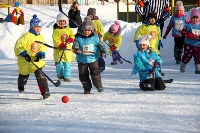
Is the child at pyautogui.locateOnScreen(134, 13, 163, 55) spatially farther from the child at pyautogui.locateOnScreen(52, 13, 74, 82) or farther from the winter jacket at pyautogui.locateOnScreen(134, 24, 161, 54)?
the child at pyautogui.locateOnScreen(52, 13, 74, 82)

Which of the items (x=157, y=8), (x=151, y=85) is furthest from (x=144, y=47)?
(x=157, y=8)

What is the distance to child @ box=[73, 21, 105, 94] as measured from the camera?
9.11 meters

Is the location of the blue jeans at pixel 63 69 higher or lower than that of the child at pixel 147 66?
lower

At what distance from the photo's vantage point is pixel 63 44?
1131 centimetres

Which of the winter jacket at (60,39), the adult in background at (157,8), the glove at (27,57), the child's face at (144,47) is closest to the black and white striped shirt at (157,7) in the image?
the adult in background at (157,8)

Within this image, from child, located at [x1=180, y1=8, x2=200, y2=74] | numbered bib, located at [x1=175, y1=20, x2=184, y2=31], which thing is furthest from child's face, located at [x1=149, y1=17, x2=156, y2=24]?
numbered bib, located at [x1=175, y1=20, x2=184, y2=31]

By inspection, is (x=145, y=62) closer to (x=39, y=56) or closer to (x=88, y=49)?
(x=88, y=49)

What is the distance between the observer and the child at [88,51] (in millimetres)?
9109

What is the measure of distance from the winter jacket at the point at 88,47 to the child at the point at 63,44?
6.81 feet

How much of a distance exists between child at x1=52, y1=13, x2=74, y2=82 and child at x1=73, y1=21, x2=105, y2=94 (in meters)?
2.03

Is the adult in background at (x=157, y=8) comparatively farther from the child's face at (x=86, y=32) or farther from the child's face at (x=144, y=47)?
the child's face at (x=86, y=32)

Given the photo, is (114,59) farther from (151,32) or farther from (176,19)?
(151,32)

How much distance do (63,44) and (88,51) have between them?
2.30 m

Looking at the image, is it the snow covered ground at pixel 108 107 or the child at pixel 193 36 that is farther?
the child at pixel 193 36
